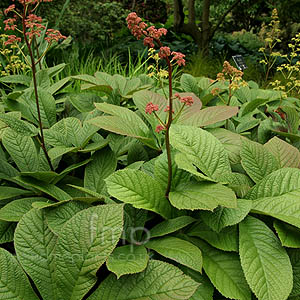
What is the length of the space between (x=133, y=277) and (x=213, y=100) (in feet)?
3.54

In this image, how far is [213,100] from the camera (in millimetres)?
1585

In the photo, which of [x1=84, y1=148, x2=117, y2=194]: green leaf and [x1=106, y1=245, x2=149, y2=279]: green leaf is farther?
[x1=84, y1=148, x2=117, y2=194]: green leaf

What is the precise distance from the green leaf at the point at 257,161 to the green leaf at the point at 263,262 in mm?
148

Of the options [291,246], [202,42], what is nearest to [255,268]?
[291,246]

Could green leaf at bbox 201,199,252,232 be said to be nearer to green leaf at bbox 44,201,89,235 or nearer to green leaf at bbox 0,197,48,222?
green leaf at bbox 44,201,89,235

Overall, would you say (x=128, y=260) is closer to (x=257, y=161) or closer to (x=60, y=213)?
(x=60, y=213)

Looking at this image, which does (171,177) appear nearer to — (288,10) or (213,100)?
(213,100)

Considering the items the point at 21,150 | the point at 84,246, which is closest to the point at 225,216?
the point at 84,246

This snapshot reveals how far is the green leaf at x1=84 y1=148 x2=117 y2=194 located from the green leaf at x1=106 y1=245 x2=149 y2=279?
180mm

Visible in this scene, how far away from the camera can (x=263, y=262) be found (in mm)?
677

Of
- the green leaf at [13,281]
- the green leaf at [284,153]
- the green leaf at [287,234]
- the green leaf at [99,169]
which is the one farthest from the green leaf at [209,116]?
the green leaf at [13,281]

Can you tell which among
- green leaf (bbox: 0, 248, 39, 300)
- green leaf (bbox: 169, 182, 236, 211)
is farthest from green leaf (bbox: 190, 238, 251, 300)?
green leaf (bbox: 0, 248, 39, 300)

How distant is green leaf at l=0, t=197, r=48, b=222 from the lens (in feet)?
2.44

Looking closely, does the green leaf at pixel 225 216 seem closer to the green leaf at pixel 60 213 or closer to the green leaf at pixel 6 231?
the green leaf at pixel 60 213
